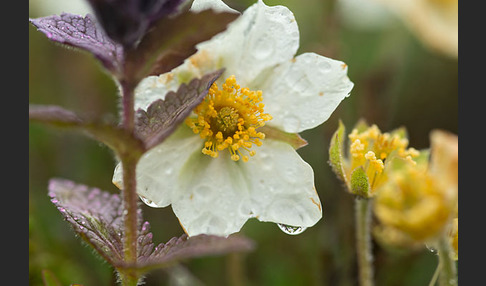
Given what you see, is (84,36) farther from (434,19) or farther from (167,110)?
(434,19)

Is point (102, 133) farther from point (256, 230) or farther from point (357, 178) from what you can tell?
point (256, 230)

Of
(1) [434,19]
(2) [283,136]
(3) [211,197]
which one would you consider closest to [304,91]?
(2) [283,136]

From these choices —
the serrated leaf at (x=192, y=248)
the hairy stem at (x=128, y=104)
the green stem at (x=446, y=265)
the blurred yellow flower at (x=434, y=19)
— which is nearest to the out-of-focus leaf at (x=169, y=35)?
the hairy stem at (x=128, y=104)

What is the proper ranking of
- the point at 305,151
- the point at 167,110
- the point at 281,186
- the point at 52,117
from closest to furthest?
1. the point at 52,117
2. the point at 167,110
3. the point at 281,186
4. the point at 305,151

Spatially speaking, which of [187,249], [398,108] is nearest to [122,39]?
[187,249]

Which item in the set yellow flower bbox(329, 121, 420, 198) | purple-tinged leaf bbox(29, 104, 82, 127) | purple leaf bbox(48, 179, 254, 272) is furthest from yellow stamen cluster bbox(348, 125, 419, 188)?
purple-tinged leaf bbox(29, 104, 82, 127)
